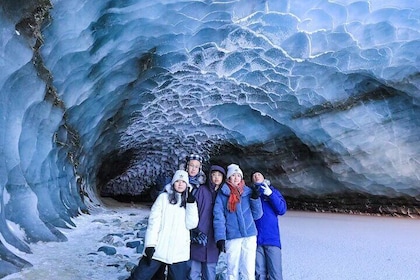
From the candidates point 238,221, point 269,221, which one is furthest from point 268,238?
point 238,221

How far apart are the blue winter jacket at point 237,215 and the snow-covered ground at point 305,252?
0.75 meters

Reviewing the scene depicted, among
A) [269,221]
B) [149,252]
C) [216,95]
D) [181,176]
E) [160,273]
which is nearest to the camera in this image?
[149,252]

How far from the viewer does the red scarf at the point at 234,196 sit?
2.99 meters

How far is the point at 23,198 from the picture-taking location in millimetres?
4152

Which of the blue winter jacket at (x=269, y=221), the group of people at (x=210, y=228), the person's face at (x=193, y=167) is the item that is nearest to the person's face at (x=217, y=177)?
the group of people at (x=210, y=228)

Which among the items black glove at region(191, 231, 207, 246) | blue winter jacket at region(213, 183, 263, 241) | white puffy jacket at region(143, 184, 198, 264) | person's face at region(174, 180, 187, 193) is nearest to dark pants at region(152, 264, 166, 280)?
white puffy jacket at region(143, 184, 198, 264)

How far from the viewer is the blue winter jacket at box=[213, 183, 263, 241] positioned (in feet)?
9.78

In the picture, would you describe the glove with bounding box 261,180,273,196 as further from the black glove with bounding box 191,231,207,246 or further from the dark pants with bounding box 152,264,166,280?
the dark pants with bounding box 152,264,166,280

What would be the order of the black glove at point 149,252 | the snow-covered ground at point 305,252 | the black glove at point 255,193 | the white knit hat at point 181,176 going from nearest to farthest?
the black glove at point 149,252 → the white knit hat at point 181,176 → the black glove at point 255,193 → the snow-covered ground at point 305,252

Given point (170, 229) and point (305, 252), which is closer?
point (170, 229)

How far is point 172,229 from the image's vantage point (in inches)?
111

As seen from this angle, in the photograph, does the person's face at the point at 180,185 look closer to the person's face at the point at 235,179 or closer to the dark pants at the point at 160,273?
the person's face at the point at 235,179

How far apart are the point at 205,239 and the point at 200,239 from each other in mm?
36

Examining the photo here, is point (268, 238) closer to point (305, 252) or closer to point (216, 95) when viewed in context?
point (305, 252)
